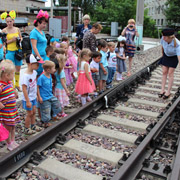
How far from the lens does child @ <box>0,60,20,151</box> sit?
11.1 feet

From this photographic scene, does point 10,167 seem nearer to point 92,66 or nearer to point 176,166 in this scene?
point 176,166

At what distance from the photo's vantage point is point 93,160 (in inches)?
137

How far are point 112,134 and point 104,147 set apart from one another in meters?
0.44

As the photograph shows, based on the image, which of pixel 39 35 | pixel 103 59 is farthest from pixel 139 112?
pixel 39 35

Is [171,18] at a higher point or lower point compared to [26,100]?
higher

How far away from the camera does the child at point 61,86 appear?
5020 millimetres

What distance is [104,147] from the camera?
3.83 m

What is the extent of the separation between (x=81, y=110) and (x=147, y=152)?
1628mm

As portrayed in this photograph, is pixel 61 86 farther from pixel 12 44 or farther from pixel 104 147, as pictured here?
pixel 12 44

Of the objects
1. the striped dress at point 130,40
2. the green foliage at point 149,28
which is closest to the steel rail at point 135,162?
the striped dress at point 130,40

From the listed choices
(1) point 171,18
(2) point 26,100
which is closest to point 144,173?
(2) point 26,100

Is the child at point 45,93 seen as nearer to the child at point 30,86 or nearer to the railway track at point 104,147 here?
the child at point 30,86

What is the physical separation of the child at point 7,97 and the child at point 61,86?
5.04ft

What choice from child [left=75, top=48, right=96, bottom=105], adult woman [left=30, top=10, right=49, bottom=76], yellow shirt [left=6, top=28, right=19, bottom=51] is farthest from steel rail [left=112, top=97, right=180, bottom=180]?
yellow shirt [left=6, top=28, right=19, bottom=51]
